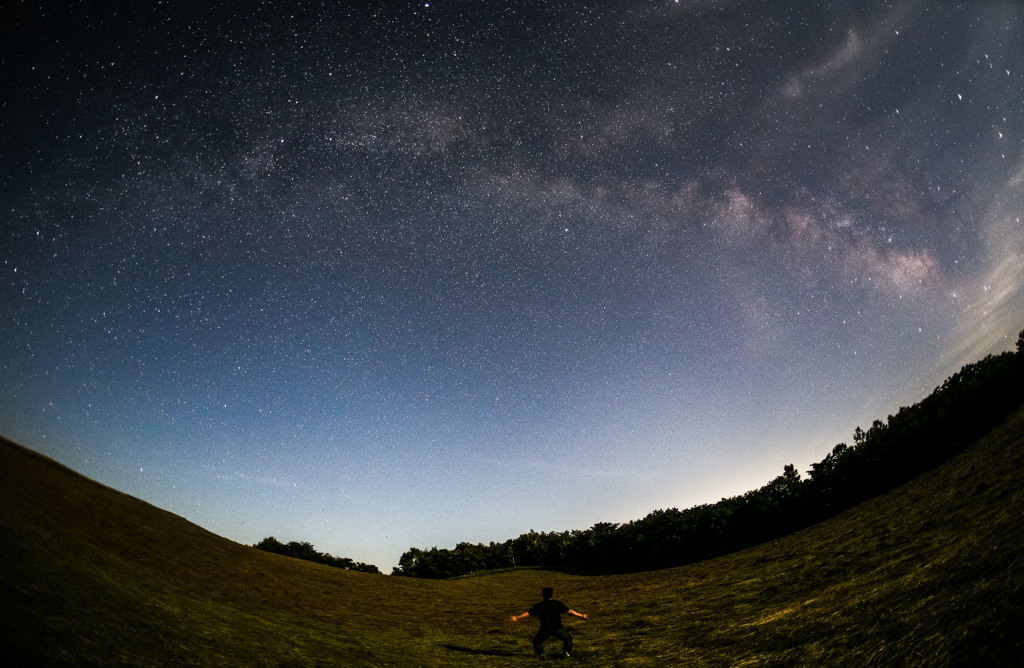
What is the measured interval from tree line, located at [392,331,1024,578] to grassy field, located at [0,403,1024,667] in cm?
603

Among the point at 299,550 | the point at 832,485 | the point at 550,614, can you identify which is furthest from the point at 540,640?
the point at 299,550

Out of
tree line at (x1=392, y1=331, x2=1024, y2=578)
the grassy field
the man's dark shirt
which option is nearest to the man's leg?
the man's dark shirt

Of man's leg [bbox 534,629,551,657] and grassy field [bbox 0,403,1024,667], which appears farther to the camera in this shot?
man's leg [bbox 534,629,551,657]

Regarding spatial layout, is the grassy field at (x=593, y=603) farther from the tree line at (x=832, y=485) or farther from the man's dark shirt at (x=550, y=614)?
the tree line at (x=832, y=485)

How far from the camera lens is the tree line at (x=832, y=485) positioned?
3394 centimetres

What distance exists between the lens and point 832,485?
141 ft

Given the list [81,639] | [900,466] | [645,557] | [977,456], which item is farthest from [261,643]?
[645,557]

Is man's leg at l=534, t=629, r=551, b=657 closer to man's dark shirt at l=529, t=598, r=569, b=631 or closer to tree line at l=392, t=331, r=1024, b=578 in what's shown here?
man's dark shirt at l=529, t=598, r=569, b=631

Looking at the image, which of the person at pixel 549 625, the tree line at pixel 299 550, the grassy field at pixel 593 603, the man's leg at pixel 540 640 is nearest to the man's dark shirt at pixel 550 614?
the person at pixel 549 625

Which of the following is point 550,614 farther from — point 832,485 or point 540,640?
point 832,485

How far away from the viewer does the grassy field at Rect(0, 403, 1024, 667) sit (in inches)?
301

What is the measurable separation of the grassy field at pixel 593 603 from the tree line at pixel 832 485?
19.8 ft

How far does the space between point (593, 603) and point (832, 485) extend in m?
29.3

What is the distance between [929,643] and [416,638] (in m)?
19.7
